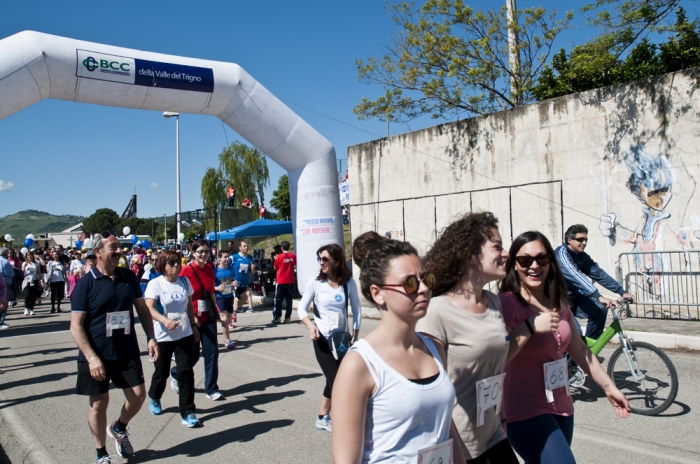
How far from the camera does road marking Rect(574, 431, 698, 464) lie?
14.1ft

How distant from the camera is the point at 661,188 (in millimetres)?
10562

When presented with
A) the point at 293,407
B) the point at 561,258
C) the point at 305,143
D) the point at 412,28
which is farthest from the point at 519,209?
the point at 293,407

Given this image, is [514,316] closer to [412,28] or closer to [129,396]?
[129,396]

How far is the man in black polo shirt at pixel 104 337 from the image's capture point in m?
4.46

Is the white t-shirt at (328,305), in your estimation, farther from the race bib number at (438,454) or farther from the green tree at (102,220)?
the green tree at (102,220)

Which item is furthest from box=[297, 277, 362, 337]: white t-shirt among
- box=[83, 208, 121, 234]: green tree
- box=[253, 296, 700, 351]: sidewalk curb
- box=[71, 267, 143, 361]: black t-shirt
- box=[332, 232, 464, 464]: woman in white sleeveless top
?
box=[83, 208, 121, 234]: green tree

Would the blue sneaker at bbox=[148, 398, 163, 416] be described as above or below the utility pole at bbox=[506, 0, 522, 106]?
below

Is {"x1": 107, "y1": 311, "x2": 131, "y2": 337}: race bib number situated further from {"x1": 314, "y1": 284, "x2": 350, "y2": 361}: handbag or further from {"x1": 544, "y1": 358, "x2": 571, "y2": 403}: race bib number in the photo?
{"x1": 544, "y1": 358, "x2": 571, "y2": 403}: race bib number

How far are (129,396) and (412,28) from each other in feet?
43.8

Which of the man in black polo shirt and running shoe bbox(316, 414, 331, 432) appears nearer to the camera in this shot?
the man in black polo shirt

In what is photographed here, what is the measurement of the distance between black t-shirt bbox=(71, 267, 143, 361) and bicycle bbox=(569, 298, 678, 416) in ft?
13.5

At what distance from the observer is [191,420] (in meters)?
5.65

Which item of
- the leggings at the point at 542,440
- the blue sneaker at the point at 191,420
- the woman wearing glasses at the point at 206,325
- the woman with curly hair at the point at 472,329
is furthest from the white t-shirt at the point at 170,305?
the leggings at the point at 542,440

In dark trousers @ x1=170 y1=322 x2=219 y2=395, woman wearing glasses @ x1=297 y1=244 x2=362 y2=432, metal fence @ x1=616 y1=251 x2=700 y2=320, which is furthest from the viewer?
metal fence @ x1=616 y1=251 x2=700 y2=320
